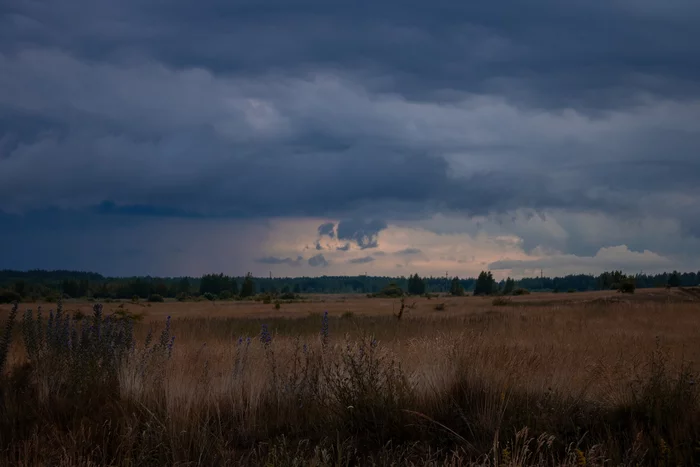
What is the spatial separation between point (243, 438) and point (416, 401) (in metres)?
2.38

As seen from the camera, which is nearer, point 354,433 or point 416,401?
point 354,433

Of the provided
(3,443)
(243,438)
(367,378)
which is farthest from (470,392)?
(3,443)

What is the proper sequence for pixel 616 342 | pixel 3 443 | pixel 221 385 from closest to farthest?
pixel 3 443, pixel 221 385, pixel 616 342

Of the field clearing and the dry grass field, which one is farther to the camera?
the field clearing

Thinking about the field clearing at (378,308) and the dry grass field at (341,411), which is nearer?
the dry grass field at (341,411)

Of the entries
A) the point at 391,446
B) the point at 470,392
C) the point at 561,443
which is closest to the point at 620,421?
the point at 561,443

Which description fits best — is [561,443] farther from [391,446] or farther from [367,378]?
[367,378]

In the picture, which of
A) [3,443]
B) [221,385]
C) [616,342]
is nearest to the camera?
[3,443]

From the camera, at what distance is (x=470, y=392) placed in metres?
8.47

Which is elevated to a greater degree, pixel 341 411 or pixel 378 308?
pixel 341 411

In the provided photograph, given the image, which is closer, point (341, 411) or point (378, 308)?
point (341, 411)

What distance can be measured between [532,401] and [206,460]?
14.6 feet

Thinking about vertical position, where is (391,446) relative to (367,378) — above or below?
below

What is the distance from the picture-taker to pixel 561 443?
7.03 m
